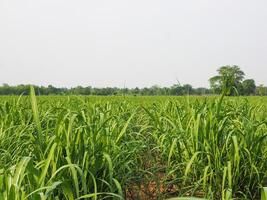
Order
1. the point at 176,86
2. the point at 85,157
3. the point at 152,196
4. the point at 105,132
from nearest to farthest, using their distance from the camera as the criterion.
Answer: the point at 85,157 → the point at 105,132 → the point at 152,196 → the point at 176,86

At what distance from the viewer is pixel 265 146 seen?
225 centimetres

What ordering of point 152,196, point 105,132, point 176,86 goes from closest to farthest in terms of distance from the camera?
point 105,132 < point 152,196 < point 176,86

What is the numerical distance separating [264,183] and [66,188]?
1455 millimetres

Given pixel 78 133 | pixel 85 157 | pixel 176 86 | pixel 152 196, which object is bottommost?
pixel 152 196

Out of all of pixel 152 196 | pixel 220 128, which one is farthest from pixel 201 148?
pixel 152 196

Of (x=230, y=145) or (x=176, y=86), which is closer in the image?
(x=230, y=145)

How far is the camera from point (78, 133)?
1757mm

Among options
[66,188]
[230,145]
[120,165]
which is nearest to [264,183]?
[230,145]

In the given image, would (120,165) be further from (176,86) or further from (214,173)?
(176,86)

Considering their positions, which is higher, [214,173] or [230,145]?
[230,145]

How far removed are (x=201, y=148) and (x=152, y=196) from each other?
0.44 m

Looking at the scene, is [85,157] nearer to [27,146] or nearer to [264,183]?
[27,146]

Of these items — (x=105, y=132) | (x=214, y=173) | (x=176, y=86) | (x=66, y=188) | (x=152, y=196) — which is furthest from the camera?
(x=176, y=86)

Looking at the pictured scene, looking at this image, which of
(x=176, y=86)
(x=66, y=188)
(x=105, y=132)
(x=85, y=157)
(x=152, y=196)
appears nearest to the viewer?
(x=66, y=188)
